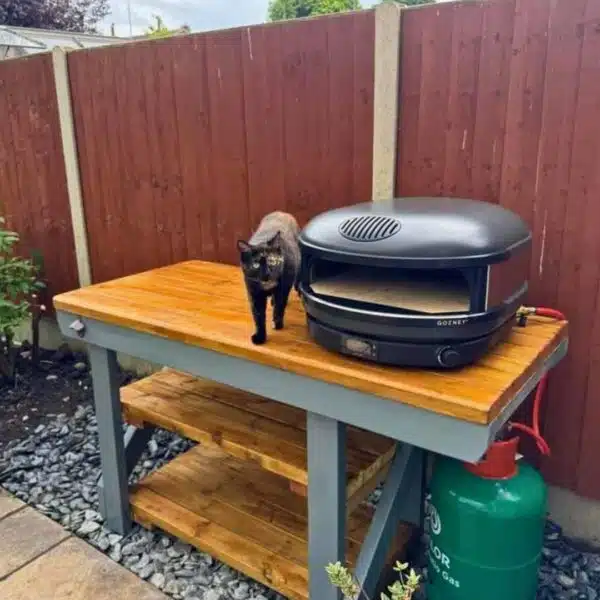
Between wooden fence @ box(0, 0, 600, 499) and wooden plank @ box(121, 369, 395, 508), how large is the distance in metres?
0.71

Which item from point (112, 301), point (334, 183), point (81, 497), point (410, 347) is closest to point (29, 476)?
point (81, 497)

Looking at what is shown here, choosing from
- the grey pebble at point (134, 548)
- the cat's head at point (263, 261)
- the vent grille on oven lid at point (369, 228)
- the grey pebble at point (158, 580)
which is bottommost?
the grey pebble at point (158, 580)

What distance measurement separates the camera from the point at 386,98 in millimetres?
2035

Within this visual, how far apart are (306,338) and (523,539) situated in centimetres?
83

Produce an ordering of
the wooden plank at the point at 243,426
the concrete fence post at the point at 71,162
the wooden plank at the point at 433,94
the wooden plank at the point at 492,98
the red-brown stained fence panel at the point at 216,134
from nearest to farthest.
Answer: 1. the wooden plank at the point at 243,426
2. the wooden plank at the point at 492,98
3. the wooden plank at the point at 433,94
4. the red-brown stained fence panel at the point at 216,134
5. the concrete fence post at the point at 71,162

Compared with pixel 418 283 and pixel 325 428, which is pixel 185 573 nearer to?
pixel 325 428

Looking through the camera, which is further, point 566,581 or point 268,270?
point 566,581

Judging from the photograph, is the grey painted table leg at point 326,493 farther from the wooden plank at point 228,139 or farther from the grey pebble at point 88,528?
the wooden plank at point 228,139

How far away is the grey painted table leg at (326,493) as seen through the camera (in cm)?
145

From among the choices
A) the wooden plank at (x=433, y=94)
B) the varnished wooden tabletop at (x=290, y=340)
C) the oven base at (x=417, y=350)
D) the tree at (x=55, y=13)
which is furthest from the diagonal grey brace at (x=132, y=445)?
the tree at (x=55, y=13)

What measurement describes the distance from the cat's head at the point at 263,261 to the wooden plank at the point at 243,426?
547mm

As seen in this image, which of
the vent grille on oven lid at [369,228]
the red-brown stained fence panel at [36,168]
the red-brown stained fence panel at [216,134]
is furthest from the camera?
the red-brown stained fence panel at [36,168]

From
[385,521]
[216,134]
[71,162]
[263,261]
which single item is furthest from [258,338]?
[71,162]

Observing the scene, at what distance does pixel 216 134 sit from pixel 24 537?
1841 mm
